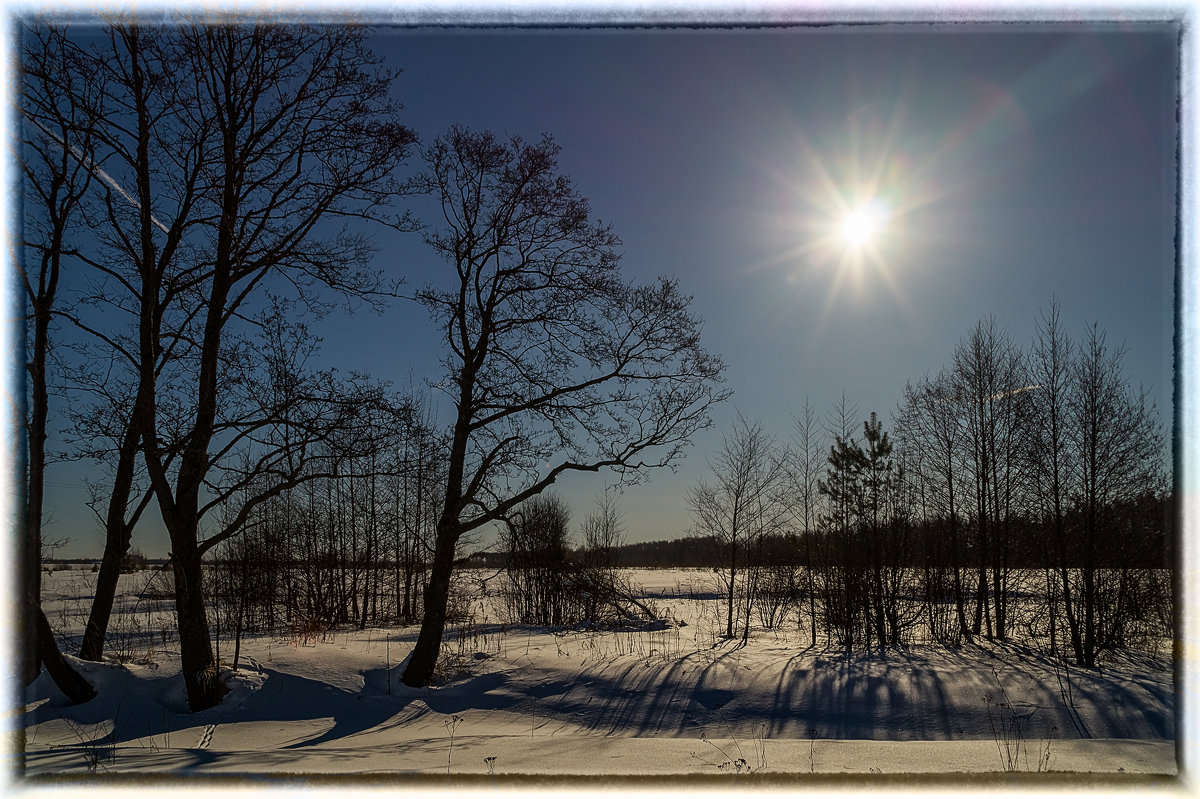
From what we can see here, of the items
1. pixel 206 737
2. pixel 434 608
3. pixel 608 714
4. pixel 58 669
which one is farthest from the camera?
pixel 434 608

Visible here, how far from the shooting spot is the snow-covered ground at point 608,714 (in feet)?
22.3

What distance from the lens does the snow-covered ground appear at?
6801mm

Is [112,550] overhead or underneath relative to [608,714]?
overhead

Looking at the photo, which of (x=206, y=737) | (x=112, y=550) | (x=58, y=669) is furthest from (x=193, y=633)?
(x=112, y=550)

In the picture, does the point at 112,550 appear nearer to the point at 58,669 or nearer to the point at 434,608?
the point at 58,669

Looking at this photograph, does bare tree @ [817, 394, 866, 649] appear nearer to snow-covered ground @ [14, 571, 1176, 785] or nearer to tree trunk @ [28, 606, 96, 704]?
snow-covered ground @ [14, 571, 1176, 785]

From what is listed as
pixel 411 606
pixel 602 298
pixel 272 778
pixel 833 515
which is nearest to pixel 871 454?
pixel 833 515

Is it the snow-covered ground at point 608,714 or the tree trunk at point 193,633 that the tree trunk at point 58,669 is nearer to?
the snow-covered ground at point 608,714

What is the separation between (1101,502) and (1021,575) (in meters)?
3.88

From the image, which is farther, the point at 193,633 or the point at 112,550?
the point at 112,550

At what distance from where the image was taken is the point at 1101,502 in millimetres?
16578

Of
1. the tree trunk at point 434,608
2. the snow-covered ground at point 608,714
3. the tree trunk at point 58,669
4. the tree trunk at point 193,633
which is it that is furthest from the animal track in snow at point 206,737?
the tree trunk at point 434,608

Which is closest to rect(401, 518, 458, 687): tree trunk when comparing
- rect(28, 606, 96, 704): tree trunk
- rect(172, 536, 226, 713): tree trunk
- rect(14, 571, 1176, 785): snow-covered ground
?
rect(14, 571, 1176, 785): snow-covered ground

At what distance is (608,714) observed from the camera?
10.4 m
